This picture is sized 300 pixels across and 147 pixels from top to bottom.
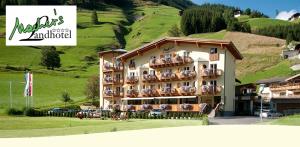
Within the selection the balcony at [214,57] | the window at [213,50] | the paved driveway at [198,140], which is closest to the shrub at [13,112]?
the balcony at [214,57]

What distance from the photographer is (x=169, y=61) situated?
8538 centimetres

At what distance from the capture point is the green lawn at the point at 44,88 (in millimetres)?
111769

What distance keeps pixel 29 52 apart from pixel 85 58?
19.2 metres

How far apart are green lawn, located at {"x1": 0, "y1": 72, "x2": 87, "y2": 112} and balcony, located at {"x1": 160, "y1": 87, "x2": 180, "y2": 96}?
31.7m

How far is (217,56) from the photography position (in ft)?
261

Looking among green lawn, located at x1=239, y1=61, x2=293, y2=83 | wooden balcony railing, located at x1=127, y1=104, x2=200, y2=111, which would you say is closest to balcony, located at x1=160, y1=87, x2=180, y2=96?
wooden balcony railing, located at x1=127, y1=104, x2=200, y2=111

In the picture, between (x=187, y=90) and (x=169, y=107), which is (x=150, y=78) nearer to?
(x=169, y=107)

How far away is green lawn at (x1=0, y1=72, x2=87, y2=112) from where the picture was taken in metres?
112

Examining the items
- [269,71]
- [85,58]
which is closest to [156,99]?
[269,71]

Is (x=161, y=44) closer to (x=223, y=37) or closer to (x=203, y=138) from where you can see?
(x=203, y=138)

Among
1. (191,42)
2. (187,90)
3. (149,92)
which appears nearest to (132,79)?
(149,92)

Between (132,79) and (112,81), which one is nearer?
(132,79)

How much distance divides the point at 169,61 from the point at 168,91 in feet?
16.2

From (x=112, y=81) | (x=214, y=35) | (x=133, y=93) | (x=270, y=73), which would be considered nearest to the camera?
(x=133, y=93)
